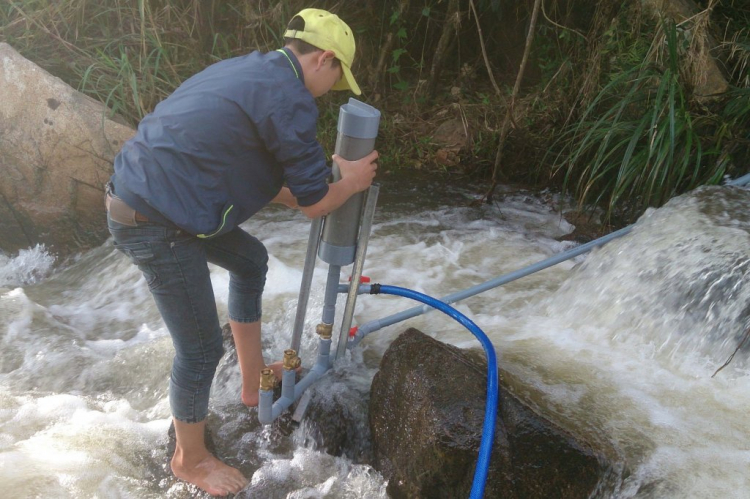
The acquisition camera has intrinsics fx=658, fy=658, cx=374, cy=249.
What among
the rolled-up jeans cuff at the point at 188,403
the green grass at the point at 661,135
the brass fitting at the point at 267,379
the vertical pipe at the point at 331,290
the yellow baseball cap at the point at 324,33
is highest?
the yellow baseball cap at the point at 324,33

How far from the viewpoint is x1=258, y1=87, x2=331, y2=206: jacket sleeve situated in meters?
1.68

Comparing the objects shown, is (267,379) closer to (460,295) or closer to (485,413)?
(485,413)

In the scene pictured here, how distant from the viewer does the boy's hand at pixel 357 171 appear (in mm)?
1900

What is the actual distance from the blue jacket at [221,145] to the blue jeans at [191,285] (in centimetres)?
9

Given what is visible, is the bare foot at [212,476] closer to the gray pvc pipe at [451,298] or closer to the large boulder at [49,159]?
the gray pvc pipe at [451,298]

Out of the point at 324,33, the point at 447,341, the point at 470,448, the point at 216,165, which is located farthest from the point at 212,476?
the point at 324,33

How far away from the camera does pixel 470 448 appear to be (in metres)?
Result: 1.98

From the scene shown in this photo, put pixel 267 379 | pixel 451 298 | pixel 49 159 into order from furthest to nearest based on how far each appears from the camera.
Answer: pixel 49 159
pixel 451 298
pixel 267 379

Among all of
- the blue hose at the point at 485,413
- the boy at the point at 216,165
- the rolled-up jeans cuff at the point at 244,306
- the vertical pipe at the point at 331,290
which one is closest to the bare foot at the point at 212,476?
the boy at the point at 216,165

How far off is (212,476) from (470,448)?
2.80 feet

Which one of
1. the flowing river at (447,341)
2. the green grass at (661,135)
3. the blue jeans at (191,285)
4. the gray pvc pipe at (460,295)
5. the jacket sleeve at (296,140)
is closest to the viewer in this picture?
the jacket sleeve at (296,140)

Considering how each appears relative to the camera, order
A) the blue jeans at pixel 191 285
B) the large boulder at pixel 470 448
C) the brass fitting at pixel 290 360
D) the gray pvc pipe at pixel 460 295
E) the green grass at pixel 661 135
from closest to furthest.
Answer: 1. the blue jeans at pixel 191 285
2. the large boulder at pixel 470 448
3. the brass fitting at pixel 290 360
4. the gray pvc pipe at pixel 460 295
5. the green grass at pixel 661 135

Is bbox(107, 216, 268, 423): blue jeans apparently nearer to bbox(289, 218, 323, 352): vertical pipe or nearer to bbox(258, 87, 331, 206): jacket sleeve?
bbox(289, 218, 323, 352): vertical pipe

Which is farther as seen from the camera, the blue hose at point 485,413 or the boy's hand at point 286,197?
the boy's hand at point 286,197
